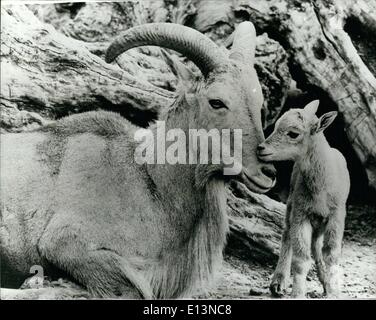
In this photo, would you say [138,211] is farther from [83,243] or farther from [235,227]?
[235,227]

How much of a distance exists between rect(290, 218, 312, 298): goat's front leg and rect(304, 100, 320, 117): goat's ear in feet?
2.97

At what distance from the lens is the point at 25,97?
613 centimetres

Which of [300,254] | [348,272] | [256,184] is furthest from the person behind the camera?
[348,272]

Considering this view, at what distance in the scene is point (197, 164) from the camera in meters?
5.31

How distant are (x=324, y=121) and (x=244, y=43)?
945 mm

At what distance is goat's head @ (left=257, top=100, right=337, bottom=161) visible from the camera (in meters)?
5.35

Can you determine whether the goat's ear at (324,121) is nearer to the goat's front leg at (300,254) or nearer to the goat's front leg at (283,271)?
the goat's front leg at (300,254)

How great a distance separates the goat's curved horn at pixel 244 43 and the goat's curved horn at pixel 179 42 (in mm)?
192

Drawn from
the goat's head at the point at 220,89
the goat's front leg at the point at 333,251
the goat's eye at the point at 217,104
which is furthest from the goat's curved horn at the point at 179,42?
the goat's front leg at the point at 333,251

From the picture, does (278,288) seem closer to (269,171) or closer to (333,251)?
(333,251)

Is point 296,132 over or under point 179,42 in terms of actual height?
under

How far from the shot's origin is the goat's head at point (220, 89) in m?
5.14

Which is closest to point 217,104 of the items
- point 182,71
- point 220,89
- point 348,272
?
point 220,89
